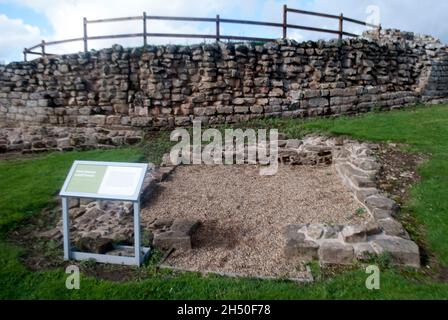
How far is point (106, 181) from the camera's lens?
163 inches

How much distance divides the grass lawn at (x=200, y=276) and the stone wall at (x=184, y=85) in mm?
2478

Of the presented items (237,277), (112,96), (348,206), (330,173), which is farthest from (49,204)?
(112,96)

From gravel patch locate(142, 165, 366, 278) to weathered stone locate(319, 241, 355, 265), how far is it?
335mm

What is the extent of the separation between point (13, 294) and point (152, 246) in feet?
5.21

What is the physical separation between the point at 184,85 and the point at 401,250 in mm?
8872

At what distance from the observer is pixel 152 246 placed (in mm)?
4688

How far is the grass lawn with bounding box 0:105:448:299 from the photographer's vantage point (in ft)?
11.8

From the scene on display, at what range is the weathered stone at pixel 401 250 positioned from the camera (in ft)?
13.4

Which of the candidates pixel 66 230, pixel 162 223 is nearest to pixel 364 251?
pixel 162 223

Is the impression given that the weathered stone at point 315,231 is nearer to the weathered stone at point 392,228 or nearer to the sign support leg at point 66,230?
the weathered stone at point 392,228

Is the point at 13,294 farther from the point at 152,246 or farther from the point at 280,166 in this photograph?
the point at 280,166
